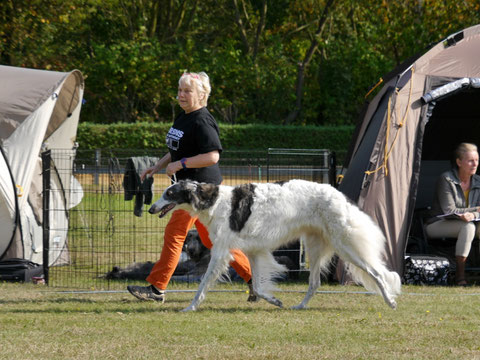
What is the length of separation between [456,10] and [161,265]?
71.6ft

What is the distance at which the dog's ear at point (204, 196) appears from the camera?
5.39 metres

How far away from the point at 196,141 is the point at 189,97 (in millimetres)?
375

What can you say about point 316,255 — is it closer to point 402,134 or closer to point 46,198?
point 402,134

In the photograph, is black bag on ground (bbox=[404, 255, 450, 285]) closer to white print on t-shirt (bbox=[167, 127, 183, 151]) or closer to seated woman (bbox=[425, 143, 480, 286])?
seated woman (bbox=[425, 143, 480, 286])

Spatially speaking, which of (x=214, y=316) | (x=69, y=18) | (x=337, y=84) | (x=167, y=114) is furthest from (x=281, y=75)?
(x=214, y=316)

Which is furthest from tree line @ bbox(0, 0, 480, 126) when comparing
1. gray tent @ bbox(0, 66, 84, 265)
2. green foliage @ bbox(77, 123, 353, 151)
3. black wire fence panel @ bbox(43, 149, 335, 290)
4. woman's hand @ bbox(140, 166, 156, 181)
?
woman's hand @ bbox(140, 166, 156, 181)

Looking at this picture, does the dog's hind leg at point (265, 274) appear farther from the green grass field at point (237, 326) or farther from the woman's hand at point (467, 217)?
the woman's hand at point (467, 217)

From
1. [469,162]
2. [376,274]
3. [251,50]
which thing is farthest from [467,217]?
[251,50]

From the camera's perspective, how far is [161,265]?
575cm

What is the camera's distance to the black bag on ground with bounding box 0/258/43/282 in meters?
7.06

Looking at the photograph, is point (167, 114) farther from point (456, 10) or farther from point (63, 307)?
point (63, 307)

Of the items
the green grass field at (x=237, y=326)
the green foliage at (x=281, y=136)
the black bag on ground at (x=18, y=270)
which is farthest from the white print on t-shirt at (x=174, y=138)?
the green foliage at (x=281, y=136)

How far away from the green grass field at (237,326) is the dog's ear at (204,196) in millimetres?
851

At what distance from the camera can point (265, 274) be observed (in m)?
5.68
